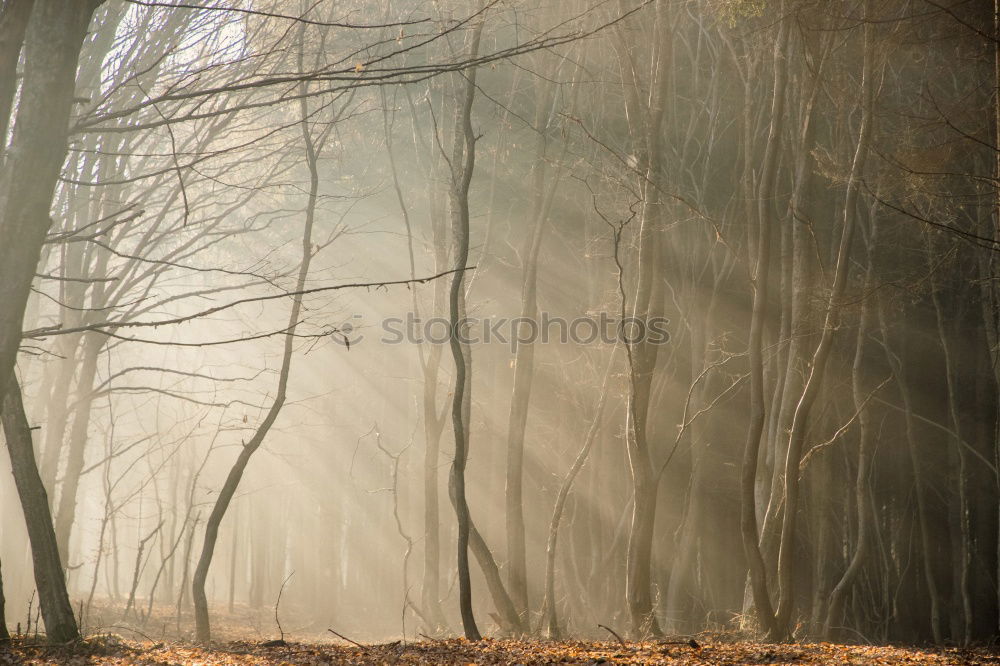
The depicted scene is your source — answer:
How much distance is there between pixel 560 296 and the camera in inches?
607

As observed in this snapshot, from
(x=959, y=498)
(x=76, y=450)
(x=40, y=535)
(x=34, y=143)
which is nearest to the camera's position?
(x=34, y=143)

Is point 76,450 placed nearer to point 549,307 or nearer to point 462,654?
point 462,654

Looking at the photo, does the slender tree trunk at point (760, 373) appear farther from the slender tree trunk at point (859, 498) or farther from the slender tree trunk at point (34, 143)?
the slender tree trunk at point (34, 143)

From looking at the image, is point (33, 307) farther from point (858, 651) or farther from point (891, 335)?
point (891, 335)

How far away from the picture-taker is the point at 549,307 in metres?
15.6

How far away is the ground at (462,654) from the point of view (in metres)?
4.13

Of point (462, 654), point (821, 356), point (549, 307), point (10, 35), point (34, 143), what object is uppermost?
point (549, 307)

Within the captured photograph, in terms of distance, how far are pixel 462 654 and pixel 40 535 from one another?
2642 mm

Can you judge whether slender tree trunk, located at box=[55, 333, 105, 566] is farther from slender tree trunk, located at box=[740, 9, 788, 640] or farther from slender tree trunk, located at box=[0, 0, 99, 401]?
slender tree trunk, located at box=[740, 9, 788, 640]

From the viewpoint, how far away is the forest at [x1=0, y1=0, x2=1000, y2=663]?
516 centimetres

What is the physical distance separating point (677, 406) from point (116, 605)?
10422mm

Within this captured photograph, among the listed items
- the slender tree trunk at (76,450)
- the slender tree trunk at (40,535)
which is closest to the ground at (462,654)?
the slender tree trunk at (40,535)

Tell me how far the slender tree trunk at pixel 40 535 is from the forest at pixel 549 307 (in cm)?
2

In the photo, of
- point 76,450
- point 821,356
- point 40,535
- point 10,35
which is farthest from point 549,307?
point 10,35
